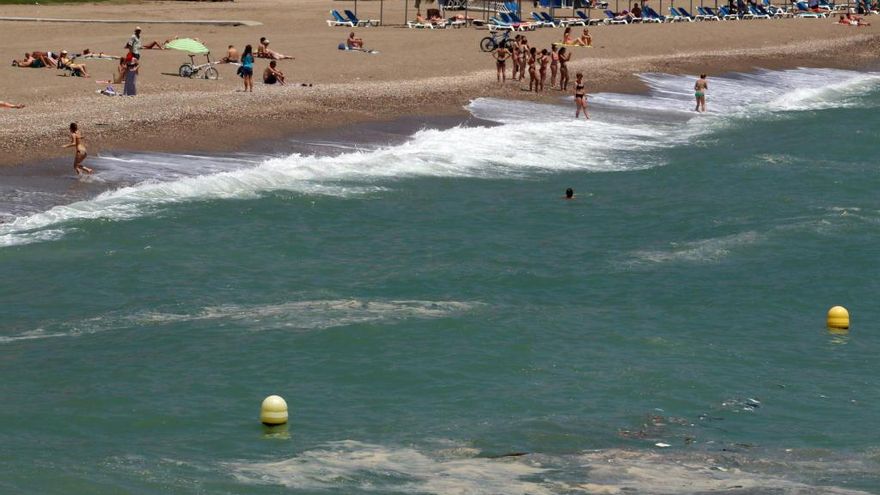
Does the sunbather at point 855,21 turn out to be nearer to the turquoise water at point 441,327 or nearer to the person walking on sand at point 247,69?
the turquoise water at point 441,327

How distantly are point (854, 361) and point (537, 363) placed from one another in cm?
490

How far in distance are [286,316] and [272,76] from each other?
23.6 metres

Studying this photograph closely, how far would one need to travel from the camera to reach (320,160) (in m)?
35.7

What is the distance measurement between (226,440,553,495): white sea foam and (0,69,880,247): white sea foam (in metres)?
11.4

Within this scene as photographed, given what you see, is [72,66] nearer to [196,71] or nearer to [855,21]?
[196,71]

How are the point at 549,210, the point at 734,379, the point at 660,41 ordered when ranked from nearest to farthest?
the point at 734,379 < the point at 549,210 < the point at 660,41

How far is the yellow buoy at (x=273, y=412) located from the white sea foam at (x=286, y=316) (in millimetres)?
4322

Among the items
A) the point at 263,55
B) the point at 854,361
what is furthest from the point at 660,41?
the point at 854,361

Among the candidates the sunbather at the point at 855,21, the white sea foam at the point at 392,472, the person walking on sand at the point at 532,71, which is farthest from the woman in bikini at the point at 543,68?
the sunbather at the point at 855,21

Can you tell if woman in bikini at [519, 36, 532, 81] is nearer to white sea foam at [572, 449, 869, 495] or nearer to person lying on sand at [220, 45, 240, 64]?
person lying on sand at [220, 45, 240, 64]

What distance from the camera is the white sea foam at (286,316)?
866 inches

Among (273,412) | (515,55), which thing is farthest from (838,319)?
(515,55)

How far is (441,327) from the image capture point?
22.5 meters

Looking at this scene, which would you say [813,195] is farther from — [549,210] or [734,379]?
[734,379]
